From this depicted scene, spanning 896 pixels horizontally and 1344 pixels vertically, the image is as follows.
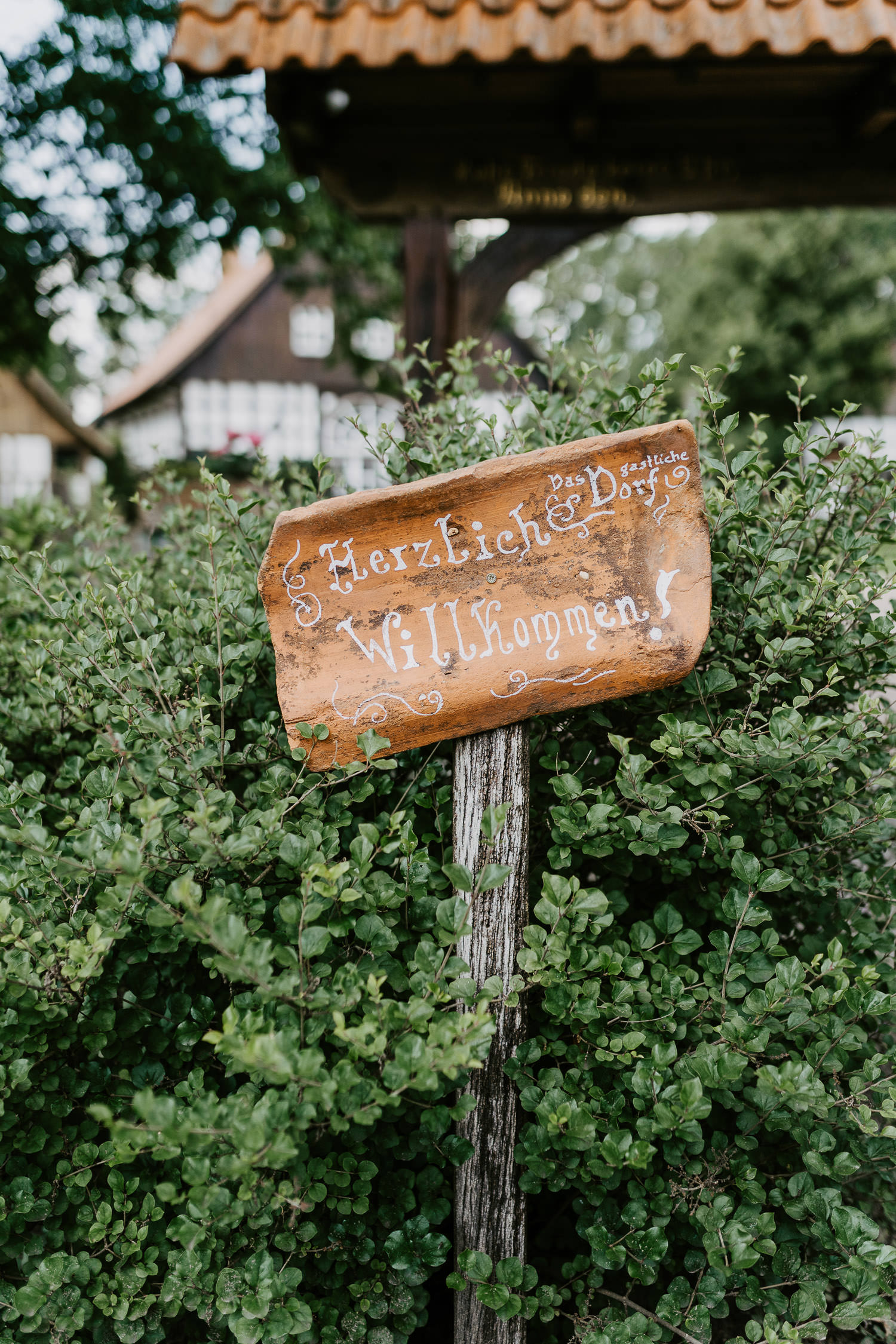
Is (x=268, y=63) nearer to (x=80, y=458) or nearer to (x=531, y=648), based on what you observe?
(x=531, y=648)

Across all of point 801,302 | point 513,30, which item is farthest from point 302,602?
point 801,302

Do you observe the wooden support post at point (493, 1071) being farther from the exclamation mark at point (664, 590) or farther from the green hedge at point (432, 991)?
the exclamation mark at point (664, 590)

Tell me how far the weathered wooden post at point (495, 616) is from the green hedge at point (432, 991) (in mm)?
78

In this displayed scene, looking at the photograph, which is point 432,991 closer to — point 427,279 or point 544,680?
point 544,680

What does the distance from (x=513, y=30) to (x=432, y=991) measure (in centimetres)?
319

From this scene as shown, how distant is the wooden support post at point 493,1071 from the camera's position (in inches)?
54.7

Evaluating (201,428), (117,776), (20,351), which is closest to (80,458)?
(201,428)

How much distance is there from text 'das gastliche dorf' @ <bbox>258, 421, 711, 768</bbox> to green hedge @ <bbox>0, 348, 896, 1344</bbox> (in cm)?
12

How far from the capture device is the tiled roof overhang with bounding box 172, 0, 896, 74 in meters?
2.85

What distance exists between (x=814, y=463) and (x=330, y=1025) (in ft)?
4.31

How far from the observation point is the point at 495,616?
139 centimetres

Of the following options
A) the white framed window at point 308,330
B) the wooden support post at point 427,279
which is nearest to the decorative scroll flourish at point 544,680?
the wooden support post at point 427,279

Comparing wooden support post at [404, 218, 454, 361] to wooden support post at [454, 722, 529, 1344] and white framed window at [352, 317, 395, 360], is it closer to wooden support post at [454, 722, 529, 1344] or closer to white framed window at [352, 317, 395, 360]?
white framed window at [352, 317, 395, 360]

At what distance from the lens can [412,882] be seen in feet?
4.41
